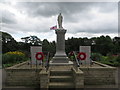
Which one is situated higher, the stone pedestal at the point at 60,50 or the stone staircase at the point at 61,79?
the stone pedestal at the point at 60,50

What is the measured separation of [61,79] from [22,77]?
208 centimetres

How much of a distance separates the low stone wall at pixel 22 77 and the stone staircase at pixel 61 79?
884 mm

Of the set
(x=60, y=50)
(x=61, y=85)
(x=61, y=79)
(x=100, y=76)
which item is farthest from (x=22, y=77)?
(x=60, y=50)

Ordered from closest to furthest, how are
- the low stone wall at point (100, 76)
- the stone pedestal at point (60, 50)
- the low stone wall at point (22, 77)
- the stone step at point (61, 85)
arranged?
the stone step at point (61, 85) < the low stone wall at point (22, 77) < the low stone wall at point (100, 76) < the stone pedestal at point (60, 50)

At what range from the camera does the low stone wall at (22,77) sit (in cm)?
688

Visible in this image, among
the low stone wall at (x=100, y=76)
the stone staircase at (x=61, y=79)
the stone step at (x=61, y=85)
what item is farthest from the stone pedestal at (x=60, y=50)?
the stone step at (x=61, y=85)

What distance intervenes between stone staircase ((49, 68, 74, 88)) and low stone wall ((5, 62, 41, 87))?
88cm

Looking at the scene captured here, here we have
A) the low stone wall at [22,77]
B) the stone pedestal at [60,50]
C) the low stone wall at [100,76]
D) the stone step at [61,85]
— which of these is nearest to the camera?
the stone step at [61,85]

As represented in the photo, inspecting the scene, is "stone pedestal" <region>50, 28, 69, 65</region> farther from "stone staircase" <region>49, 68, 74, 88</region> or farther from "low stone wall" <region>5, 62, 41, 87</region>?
"low stone wall" <region>5, 62, 41, 87</region>

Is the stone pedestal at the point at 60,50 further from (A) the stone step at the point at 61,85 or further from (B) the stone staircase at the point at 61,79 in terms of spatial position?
(A) the stone step at the point at 61,85

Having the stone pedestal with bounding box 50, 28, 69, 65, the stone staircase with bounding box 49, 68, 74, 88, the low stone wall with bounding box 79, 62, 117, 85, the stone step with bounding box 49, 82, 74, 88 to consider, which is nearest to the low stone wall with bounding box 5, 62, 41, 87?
the stone staircase with bounding box 49, 68, 74, 88

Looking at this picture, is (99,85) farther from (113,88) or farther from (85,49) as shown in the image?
(85,49)

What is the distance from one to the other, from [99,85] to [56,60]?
4965mm

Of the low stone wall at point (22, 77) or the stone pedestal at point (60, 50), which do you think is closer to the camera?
the low stone wall at point (22, 77)
